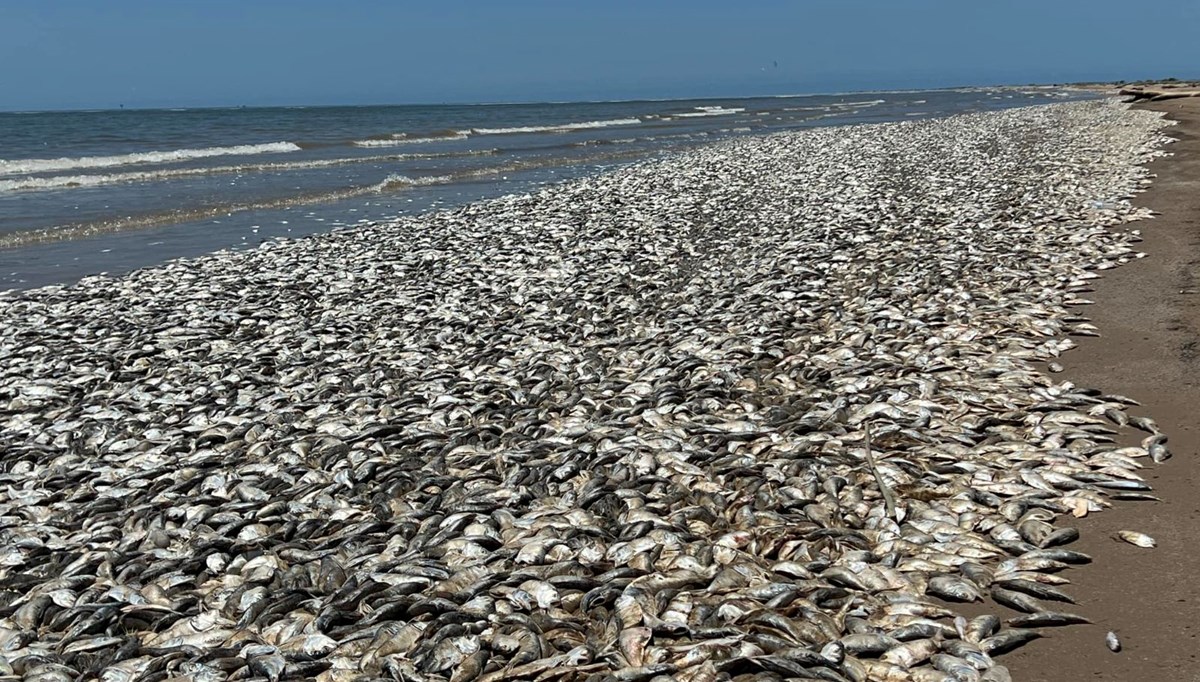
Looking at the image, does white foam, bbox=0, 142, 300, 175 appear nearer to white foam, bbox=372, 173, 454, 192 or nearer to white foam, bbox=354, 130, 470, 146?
white foam, bbox=354, 130, 470, 146

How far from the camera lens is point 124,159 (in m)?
39.8

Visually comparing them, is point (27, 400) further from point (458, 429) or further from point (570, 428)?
point (570, 428)

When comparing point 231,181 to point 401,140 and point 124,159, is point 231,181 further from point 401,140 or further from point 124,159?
point 401,140

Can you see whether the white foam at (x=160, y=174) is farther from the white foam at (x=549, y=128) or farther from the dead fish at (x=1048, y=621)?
the dead fish at (x=1048, y=621)

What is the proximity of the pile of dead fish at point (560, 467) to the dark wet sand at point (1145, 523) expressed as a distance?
16cm

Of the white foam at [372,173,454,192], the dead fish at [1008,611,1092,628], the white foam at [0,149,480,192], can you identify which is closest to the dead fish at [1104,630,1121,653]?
the dead fish at [1008,611,1092,628]

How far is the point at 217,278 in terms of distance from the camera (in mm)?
14445

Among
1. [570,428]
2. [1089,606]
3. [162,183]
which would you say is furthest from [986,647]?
[162,183]

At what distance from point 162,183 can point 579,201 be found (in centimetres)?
1612

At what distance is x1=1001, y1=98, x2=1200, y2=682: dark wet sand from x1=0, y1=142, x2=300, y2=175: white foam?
36.5 meters

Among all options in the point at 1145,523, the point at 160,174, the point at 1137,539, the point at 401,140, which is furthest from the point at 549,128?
the point at 1137,539

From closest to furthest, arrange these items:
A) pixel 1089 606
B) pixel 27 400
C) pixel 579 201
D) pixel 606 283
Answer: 1. pixel 1089 606
2. pixel 27 400
3. pixel 606 283
4. pixel 579 201

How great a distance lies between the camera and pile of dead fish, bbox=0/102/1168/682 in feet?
14.9

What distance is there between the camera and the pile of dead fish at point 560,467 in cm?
455
